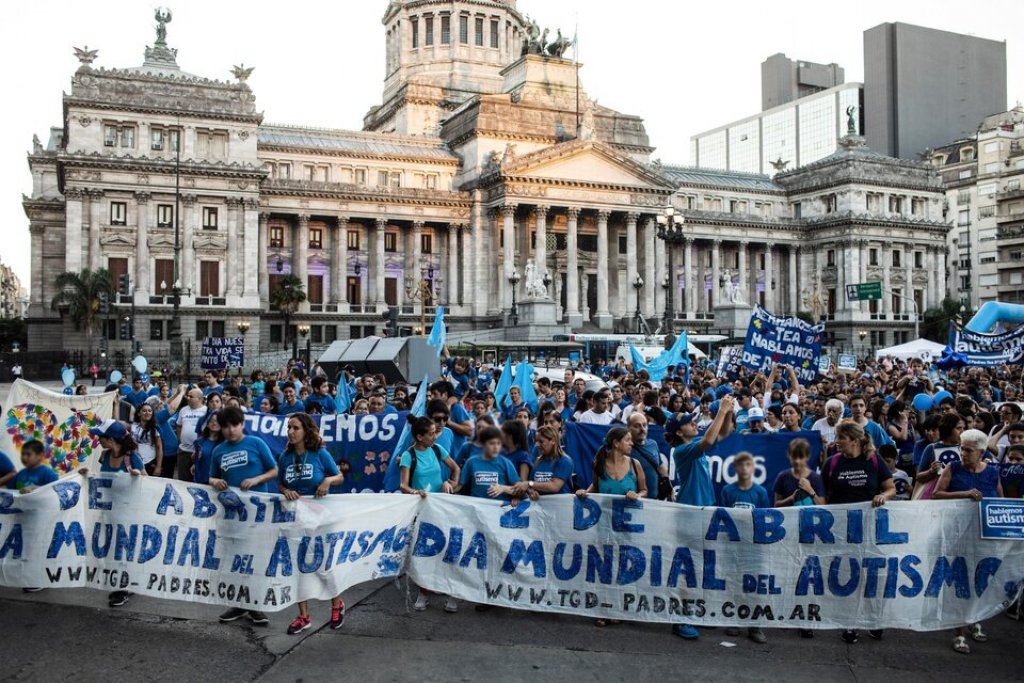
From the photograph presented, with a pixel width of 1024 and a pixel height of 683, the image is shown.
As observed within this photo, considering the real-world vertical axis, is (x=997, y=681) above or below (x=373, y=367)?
below

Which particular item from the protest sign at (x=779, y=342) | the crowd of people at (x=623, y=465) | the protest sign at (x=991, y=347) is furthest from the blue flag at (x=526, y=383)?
the protest sign at (x=991, y=347)

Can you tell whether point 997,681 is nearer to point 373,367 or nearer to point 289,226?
point 373,367

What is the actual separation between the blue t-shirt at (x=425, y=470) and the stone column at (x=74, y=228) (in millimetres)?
51411

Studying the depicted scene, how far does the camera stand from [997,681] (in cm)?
760

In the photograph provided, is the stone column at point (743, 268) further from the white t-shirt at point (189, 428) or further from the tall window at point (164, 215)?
the white t-shirt at point (189, 428)

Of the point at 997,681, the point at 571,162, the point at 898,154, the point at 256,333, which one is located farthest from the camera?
the point at 898,154

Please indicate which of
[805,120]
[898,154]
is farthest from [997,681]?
[805,120]

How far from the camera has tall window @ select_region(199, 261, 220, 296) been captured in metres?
58.5

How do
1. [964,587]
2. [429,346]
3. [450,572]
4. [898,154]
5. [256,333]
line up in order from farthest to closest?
[898,154] → [256,333] → [429,346] → [450,572] → [964,587]

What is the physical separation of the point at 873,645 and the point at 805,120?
175 metres

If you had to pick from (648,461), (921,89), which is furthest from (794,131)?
(648,461)

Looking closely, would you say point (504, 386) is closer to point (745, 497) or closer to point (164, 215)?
point (745, 497)

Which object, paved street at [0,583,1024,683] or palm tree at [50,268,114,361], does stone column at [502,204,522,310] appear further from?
paved street at [0,583,1024,683]

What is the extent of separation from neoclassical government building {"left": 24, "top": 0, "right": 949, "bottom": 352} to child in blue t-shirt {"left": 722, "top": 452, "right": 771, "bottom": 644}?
38.7 meters
